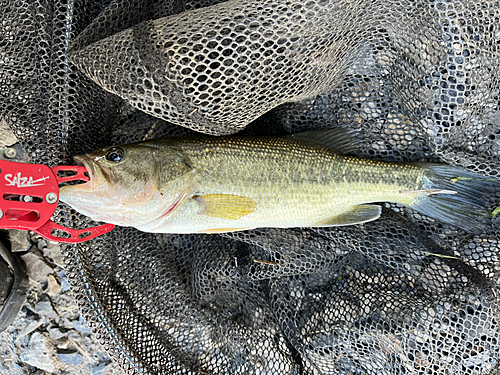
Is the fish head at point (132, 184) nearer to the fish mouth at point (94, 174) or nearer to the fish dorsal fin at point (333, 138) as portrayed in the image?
the fish mouth at point (94, 174)

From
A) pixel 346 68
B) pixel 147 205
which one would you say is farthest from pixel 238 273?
pixel 346 68

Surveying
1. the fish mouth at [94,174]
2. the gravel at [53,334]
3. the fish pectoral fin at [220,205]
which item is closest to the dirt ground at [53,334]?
the gravel at [53,334]

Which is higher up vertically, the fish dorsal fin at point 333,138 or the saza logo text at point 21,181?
the saza logo text at point 21,181

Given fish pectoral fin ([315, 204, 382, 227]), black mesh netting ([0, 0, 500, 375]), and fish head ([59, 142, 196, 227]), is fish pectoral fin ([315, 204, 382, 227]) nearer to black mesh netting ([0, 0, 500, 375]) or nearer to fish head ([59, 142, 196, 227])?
black mesh netting ([0, 0, 500, 375])

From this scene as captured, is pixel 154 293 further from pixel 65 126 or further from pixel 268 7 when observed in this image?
pixel 268 7

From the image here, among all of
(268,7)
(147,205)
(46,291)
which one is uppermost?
(268,7)

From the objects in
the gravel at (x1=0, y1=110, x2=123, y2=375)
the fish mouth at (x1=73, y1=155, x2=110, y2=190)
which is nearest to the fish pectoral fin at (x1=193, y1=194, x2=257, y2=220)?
the fish mouth at (x1=73, y1=155, x2=110, y2=190)
